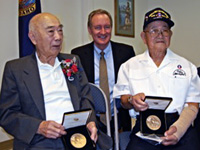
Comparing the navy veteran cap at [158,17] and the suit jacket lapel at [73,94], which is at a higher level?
the navy veteran cap at [158,17]

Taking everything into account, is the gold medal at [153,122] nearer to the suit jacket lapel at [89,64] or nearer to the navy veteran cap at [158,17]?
the navy veteran cap at [158,17]

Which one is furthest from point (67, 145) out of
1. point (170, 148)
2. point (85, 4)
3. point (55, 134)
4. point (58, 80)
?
point (85, 4)

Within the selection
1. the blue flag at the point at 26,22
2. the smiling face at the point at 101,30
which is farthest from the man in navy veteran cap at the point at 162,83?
the blue flag at the point at 26,22

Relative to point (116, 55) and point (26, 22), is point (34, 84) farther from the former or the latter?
point (26, 22)

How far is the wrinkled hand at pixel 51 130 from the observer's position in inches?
53.7

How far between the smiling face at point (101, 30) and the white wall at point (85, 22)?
1.27 metres

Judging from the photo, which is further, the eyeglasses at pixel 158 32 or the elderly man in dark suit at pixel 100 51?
the elderly man in dark suit at pixel 100 51

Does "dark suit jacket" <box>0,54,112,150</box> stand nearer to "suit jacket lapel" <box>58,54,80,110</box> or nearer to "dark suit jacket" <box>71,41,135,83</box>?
"suit jacket lapel" <box>58,54,80,110</box>

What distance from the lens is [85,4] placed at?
388 centimetres

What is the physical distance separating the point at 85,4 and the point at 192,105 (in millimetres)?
2702

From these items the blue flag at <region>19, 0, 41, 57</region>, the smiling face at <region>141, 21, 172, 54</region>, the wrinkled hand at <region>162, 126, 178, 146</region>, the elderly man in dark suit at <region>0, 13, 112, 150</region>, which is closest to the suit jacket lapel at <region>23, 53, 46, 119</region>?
the elderly man in dark suit at <region>0, 13, 112, 150</region>

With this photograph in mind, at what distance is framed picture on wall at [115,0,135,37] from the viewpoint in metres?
4.54

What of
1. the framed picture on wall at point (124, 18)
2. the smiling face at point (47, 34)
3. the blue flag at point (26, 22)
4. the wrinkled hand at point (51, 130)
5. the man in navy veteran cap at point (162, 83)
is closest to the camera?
the wrinkled hand at point (51, 130)

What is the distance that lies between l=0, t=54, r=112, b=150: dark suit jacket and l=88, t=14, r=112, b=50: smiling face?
774mm
